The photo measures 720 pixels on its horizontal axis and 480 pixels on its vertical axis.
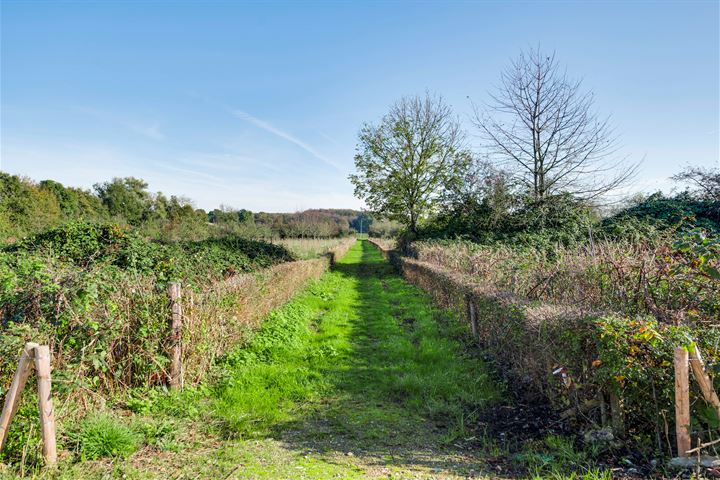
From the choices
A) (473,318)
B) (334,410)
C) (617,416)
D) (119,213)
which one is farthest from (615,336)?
(119,213)

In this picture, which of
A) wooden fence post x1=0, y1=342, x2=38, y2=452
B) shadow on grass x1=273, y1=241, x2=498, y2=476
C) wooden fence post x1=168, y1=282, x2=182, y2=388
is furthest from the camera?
wooden fence post x1=168, y1=282, x2=182, y2=388

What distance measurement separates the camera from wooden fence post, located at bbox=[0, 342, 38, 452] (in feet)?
9.98

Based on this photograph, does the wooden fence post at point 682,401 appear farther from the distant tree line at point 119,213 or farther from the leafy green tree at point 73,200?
the leafy green tree at point 73,200

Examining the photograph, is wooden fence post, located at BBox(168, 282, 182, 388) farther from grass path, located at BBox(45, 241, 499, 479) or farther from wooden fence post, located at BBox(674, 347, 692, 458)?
wooden fence post, located at BBox(674, 347, 692, 458)

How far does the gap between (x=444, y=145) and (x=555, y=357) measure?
913 inches

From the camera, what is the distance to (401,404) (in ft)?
16.6

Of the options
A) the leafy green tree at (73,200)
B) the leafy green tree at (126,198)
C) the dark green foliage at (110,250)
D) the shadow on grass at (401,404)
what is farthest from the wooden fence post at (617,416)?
the leafy green tree at (126,198)

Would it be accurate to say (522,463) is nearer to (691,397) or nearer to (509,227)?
(691,397)

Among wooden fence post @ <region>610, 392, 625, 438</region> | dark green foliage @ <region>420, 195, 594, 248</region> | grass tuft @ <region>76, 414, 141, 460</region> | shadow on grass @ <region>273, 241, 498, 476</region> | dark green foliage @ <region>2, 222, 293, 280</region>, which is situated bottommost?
shadow on grass @ <region>273, 241, 498, 476</region>

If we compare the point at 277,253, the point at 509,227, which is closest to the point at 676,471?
the point at 277,253

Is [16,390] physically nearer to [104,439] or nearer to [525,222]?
[104,439]

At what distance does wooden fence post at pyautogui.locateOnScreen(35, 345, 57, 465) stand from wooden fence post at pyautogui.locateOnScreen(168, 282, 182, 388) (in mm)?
1661

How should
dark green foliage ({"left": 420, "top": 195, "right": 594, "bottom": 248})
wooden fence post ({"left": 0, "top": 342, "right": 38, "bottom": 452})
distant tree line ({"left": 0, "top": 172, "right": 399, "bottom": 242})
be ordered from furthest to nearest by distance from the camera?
distant tree line ({"left": 0, "top": 172, "right": 399, "bottom": 242}), dark green foliage ({"left": 420, "top": 195, "right": 594, "bottom": 248}), wooden fence post ({"left": 0, "top": 342, "right": 38, "bottom": 452})

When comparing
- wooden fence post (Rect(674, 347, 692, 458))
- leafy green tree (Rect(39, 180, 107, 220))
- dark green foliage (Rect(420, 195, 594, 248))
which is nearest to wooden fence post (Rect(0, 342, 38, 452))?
wooden fence post (Rect(674, 347, 692, 458))
